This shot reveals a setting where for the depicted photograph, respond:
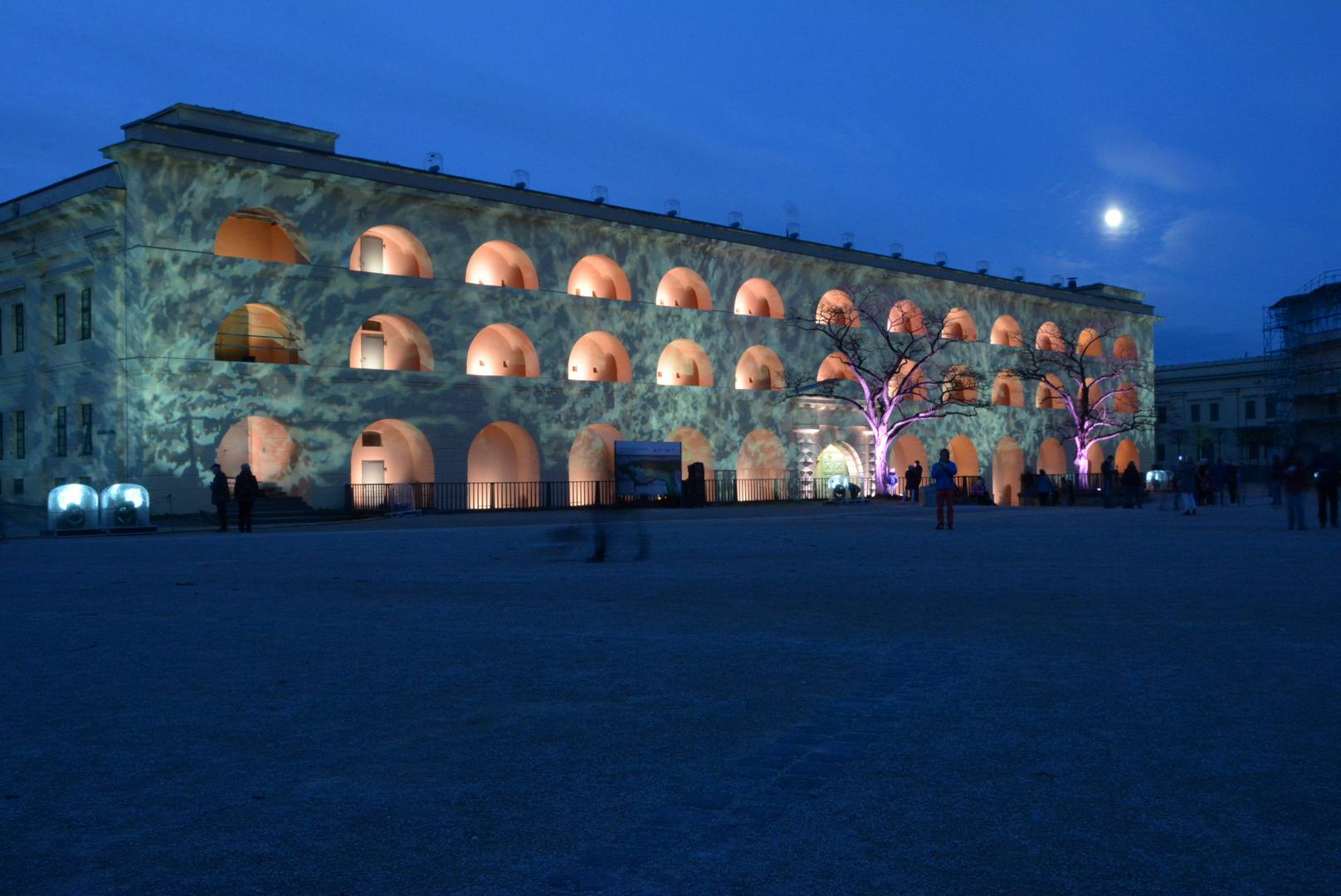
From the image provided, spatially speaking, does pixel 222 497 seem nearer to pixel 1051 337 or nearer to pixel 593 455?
pixel 593 455

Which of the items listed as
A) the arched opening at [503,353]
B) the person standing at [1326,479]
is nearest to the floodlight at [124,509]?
the arched opening at [503,353]

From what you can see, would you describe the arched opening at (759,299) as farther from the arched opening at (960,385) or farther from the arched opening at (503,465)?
the arched opening at (503,465)

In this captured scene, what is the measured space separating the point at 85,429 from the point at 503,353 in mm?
13783

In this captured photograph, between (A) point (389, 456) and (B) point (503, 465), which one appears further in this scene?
(B) point (503, 465)

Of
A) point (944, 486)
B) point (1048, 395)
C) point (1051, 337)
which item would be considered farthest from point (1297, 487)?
point (1051, 337)

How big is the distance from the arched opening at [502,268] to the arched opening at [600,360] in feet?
11.0

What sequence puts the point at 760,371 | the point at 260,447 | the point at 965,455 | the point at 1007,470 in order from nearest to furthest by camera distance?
the point at 260,447
the point at 760,371
the point at 965,455
the point at 1007,470

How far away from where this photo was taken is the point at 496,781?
4.16m

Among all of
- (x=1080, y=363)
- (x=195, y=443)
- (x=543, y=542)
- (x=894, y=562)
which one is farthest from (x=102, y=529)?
(x=1080, y=363)

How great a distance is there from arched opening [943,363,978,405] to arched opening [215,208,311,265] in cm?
2568

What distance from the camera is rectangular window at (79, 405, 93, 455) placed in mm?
32219

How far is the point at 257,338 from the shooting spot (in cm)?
3516

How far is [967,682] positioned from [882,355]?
144 feet

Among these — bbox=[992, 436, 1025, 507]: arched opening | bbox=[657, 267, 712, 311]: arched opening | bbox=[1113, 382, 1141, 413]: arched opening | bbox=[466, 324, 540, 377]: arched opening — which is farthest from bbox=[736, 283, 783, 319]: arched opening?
bbox=[1113, 382, 1141, 413]: arched opening
